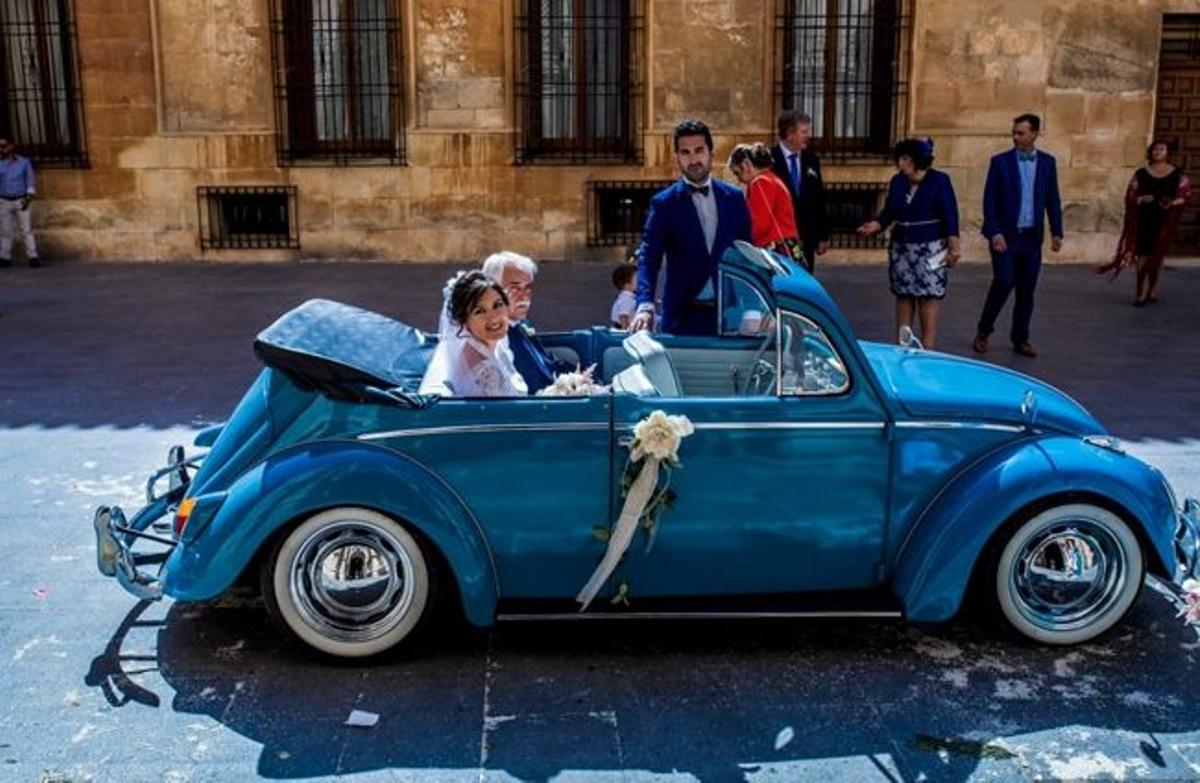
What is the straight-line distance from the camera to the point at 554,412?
14.4 ft

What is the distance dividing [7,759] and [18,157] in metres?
12.4

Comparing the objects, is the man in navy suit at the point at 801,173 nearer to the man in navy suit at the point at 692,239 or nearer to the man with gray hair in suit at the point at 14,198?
the man in navy suit at the point at 692,239

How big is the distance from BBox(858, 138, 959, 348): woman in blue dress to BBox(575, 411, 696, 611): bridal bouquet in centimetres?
507

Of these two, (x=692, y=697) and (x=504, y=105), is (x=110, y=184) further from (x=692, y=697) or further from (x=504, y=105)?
(x=692, y=697)

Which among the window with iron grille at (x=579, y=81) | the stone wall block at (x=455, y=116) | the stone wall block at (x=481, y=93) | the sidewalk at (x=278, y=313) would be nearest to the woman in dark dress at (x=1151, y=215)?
the sidewalk at (x=278, y=313)

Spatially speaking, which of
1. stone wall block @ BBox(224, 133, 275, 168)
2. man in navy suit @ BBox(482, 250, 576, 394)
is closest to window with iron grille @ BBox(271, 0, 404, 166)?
stone wall block @ BBox(224, 133, 275, 168)

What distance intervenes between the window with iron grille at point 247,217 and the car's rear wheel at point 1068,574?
11.9 meters

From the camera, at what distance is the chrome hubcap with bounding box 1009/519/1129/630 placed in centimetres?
450

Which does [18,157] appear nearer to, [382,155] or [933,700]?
[382,155]

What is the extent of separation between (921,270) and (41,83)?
11288 millimetres

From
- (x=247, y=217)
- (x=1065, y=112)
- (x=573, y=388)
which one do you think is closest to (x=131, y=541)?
(x=573, y=388)

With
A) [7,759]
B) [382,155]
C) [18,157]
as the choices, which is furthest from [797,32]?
[7,759]

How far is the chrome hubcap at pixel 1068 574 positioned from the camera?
4.50 metres

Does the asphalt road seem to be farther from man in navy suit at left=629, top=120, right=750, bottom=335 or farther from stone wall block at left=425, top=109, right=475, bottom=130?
stone wall block at left=425, top=109, right=475, bottom=130
